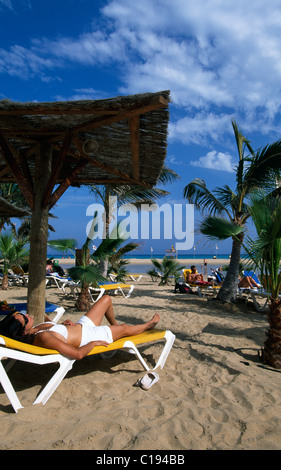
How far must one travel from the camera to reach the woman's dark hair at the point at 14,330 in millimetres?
2646

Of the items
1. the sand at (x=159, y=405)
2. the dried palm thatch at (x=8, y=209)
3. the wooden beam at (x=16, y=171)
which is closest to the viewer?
the sand at (x=159, y=405)

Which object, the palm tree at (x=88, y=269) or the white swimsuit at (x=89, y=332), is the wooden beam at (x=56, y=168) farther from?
the palm tree at (x=88, y=269)

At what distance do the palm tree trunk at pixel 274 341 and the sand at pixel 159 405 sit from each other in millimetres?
118

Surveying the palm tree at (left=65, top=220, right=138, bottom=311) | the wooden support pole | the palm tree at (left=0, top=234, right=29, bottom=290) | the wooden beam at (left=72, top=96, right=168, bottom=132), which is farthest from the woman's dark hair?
the palm tree at (left=0, top=234, right=29, bottom=290)

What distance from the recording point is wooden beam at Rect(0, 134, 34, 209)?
12.9 feet

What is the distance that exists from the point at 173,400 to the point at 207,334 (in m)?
2.26

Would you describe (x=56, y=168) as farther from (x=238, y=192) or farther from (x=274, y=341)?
(x=238, y=192)

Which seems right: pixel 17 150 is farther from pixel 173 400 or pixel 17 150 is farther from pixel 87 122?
pixel 173 400

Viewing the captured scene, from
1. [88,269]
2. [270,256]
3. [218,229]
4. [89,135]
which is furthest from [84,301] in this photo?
[270,256]

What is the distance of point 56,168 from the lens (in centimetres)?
395

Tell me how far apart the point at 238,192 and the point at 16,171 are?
547cm

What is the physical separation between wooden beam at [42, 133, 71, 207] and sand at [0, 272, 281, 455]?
2109 mm

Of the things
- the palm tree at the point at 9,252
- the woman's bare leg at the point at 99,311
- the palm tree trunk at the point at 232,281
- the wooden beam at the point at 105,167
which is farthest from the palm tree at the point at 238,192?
the palm tree at the point at 9,252

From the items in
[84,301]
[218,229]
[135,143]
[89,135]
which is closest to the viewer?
[135,143]
